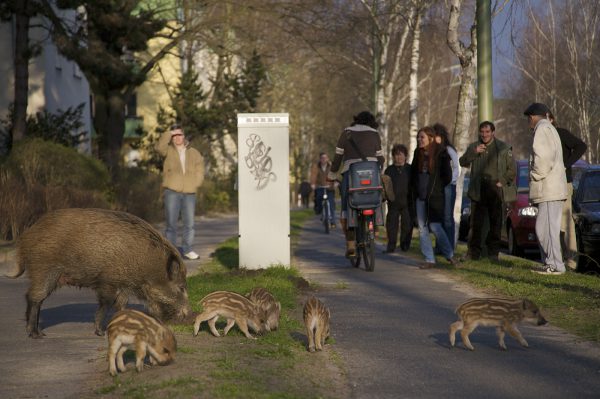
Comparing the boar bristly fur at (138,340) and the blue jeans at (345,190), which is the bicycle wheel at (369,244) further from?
the boar bristly fur at (138,340)

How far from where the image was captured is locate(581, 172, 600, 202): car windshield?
17047 mm

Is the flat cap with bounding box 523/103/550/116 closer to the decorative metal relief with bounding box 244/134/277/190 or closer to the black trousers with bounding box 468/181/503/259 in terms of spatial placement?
the black trousers with bounding box 468/181/503/259

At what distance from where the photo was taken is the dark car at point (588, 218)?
1545 centimetres

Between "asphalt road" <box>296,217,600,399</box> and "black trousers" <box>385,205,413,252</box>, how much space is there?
5698 millimetres

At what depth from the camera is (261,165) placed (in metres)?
14.0

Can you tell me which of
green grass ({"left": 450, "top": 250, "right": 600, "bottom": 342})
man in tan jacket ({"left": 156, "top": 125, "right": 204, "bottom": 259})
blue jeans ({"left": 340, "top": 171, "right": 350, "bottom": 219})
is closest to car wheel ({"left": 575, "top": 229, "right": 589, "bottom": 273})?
green grass ({"left": 450, "top": 250, "right": 600, "bottom": 342})

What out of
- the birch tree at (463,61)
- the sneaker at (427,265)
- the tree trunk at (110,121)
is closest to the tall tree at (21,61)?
the tree trunk at (110,121)

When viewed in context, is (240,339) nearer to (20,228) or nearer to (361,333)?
(361,333)

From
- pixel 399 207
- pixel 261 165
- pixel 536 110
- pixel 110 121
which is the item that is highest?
pixel 110 121

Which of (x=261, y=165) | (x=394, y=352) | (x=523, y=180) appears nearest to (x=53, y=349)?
(x=394, y=352)

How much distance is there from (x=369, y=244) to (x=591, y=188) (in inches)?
179

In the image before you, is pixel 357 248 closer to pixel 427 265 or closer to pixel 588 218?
pixel 427 265

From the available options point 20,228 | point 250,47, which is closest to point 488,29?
point 20,228

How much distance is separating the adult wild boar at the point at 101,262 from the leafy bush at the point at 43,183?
9499 millimetres
